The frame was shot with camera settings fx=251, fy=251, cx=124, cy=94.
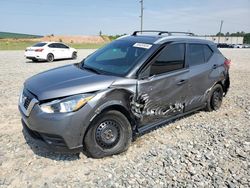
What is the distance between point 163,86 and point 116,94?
996 mm

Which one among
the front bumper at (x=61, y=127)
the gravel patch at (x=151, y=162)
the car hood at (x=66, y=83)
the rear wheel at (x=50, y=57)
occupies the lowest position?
the gravel patch at (x=151, y=162)

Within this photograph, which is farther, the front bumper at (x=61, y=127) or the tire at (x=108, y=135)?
the tire at (x=108, y=135)

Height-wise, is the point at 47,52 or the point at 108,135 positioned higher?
the point at 47,52

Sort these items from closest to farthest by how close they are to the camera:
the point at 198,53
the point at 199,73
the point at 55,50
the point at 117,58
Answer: the point at 117,58 → the point at 199,73 → the point at 198,53 → the point at 55,50

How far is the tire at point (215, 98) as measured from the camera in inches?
230

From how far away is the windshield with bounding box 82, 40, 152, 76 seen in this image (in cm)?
411

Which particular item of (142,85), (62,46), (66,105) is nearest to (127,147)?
(142,85)

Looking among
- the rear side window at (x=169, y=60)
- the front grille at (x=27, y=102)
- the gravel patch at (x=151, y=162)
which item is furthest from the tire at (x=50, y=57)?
the front grille at (x=27, y=102)

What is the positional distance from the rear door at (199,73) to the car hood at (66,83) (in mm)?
1935

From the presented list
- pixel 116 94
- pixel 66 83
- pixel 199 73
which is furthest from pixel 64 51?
pixel 116 94

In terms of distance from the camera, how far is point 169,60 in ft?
14.8

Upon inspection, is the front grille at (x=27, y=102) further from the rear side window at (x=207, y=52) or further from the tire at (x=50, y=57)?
the tire at (x=50, y=57)

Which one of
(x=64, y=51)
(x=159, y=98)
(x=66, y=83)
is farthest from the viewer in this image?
(x=64, y=51)

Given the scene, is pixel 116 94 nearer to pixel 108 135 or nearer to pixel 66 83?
pixel 108 135
